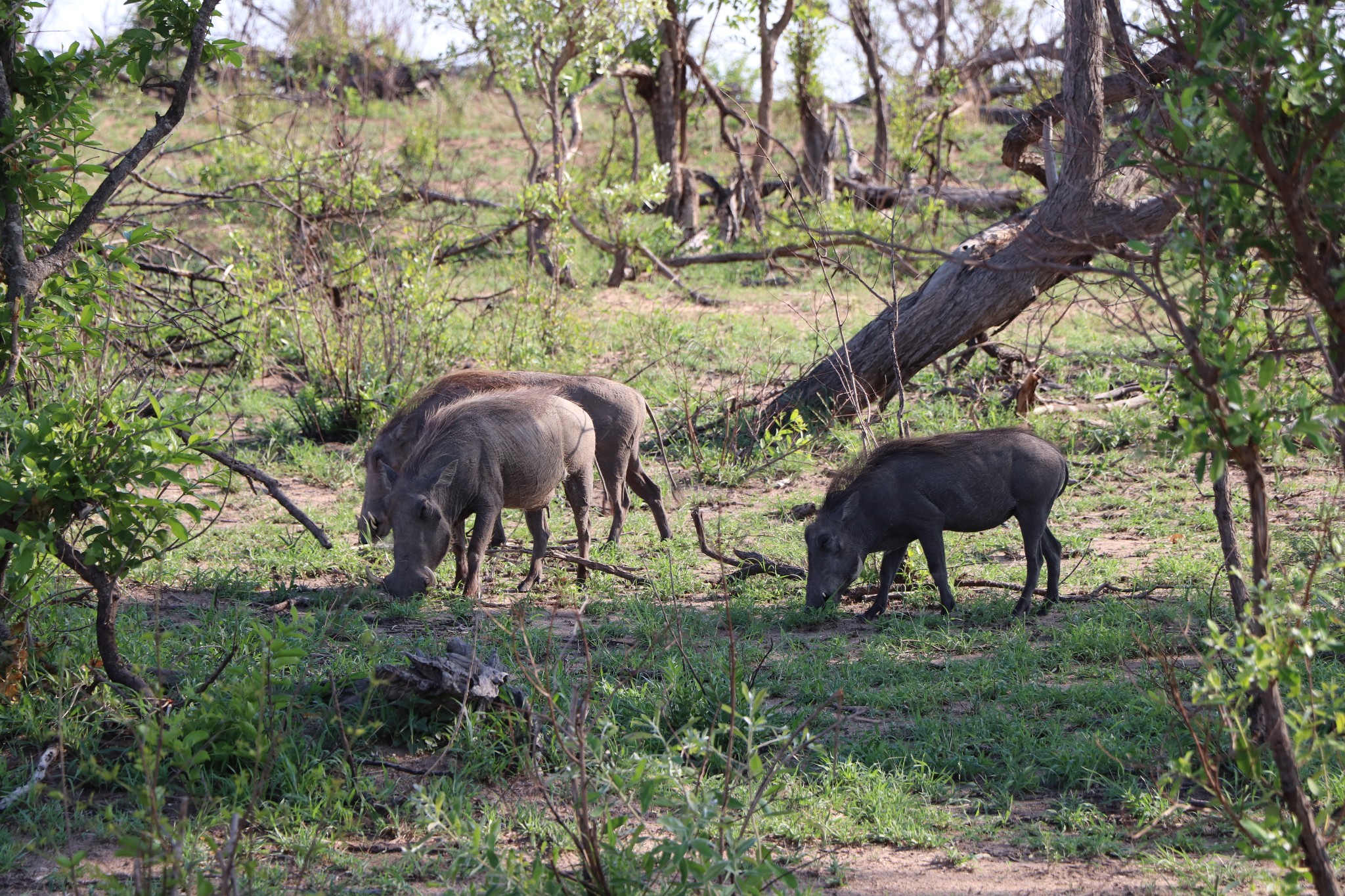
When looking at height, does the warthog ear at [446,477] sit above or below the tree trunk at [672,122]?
below

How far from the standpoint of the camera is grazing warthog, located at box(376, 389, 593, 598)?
542 cm

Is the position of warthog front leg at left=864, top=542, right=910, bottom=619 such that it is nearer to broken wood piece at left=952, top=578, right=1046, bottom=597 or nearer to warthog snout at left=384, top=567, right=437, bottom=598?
broken wood piece at left=952, top=578, right=1046, bottom=597

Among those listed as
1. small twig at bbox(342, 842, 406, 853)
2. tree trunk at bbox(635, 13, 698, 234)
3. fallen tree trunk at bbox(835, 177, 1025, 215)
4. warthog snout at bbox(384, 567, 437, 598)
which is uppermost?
tree trunk at bbox(635, 13, 698, 234)

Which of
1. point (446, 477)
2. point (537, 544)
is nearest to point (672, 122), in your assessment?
point (537, 544)

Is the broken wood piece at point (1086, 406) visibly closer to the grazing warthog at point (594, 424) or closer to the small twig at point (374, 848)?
the grazing warthog at point (594, 424)

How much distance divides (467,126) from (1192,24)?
18.6 m

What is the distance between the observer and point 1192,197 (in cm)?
253

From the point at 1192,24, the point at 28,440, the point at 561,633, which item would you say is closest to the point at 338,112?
the point at 561,633

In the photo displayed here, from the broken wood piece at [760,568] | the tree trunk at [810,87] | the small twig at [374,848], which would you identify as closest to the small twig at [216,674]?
the small twig at [374,848]

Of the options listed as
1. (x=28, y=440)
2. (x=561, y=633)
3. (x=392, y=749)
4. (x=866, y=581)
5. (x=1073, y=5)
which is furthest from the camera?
(x=1073, y=5)

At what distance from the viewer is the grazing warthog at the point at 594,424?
668 cm

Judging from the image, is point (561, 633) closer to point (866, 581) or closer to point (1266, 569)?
point (866, 581)

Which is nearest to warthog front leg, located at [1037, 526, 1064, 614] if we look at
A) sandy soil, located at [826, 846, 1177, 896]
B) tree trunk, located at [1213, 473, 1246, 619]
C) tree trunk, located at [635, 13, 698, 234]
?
tree trunk, located at [1213, 473, 1246, 619]

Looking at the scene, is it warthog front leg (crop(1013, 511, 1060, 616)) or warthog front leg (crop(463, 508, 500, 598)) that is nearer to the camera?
warthog front leg (crop(1013, 511, 1060, 616))
